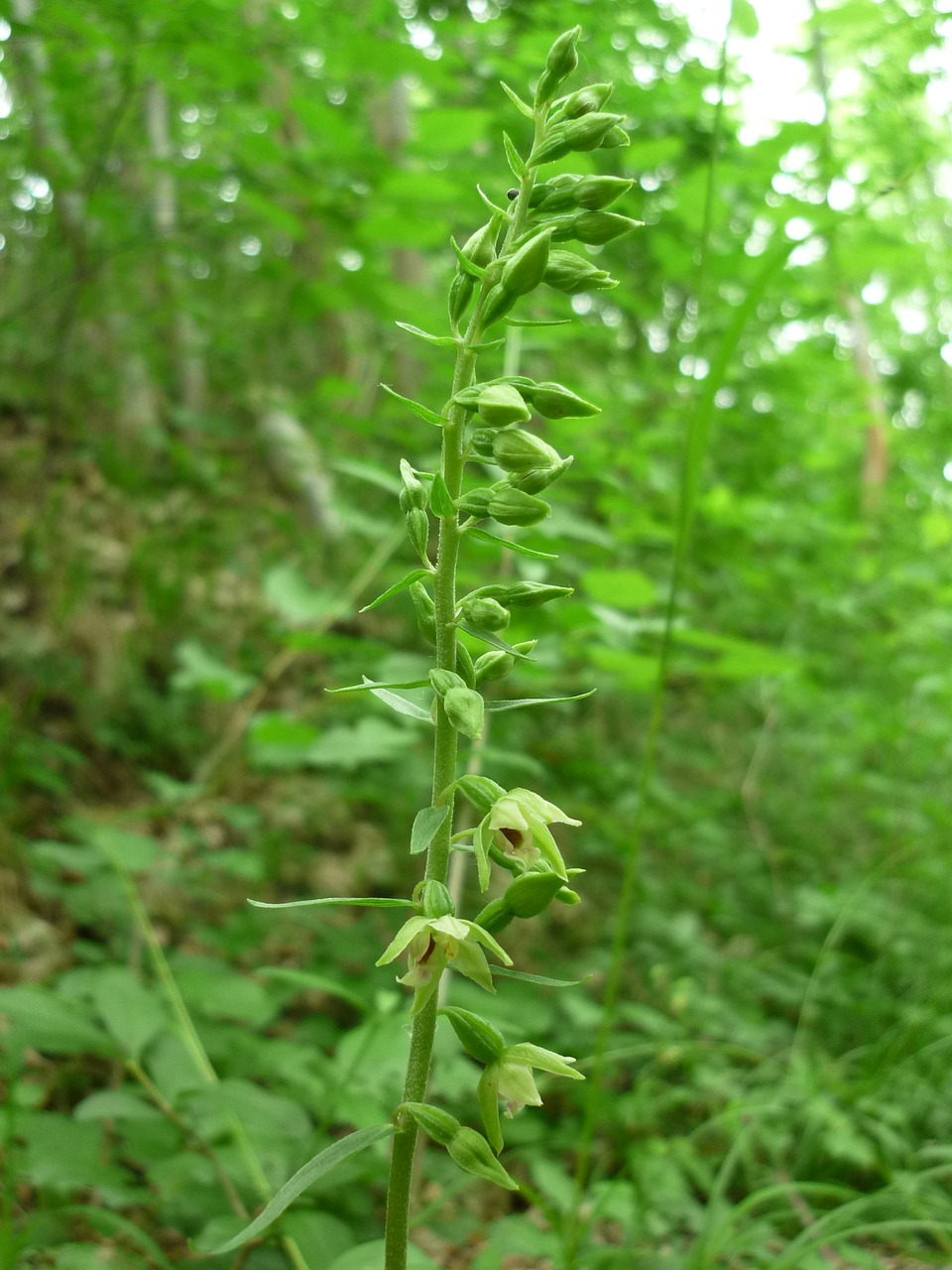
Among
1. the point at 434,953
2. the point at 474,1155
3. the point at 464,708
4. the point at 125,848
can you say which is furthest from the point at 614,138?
the point at 125,848

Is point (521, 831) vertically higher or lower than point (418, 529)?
lower

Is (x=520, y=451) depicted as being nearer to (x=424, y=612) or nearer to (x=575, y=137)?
(x=424, y=612)

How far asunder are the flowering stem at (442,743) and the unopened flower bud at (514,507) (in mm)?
49

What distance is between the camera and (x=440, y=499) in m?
1.02

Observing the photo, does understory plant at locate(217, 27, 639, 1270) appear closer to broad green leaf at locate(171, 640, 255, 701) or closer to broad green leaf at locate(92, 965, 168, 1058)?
broad green leaf at locate(92, 965, 168, 1058)

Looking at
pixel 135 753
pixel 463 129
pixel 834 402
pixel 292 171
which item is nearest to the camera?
pixel 463 129

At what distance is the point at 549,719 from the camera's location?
3.94 meters

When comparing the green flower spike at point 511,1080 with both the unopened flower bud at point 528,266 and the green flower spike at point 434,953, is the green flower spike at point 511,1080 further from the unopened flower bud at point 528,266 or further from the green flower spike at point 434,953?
the unopened flower bud at point 528,266

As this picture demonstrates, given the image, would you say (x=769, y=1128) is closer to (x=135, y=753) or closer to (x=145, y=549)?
(x=135, y=753)

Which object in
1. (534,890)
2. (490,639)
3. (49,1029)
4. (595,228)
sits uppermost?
(595,228)

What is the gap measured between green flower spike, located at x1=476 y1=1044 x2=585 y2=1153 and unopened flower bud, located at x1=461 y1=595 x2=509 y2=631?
50cm

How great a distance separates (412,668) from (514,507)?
1.39m

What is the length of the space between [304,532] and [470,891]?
266 cm

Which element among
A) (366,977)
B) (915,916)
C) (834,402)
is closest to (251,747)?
(366,977)
